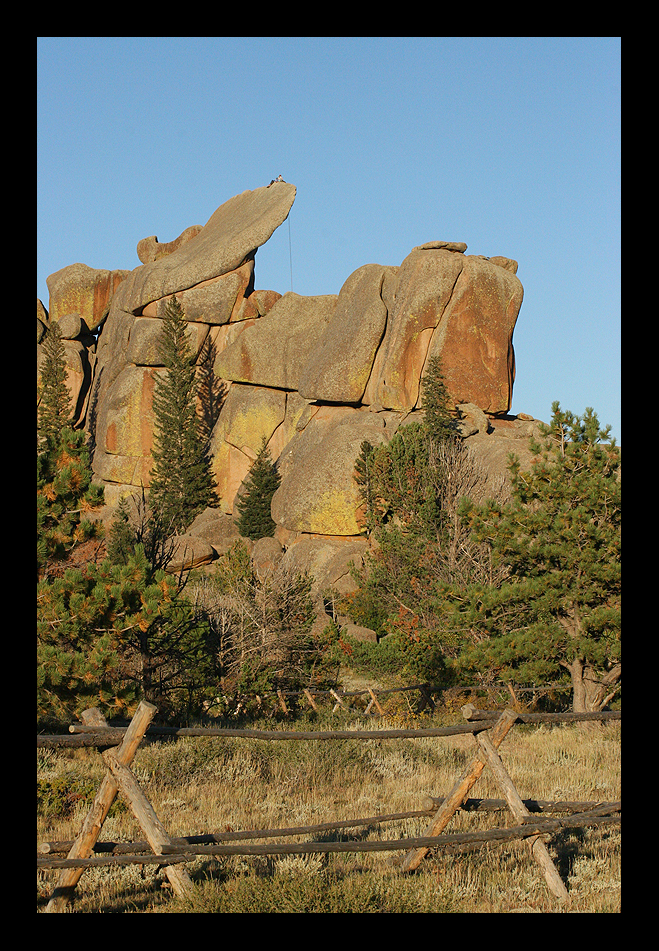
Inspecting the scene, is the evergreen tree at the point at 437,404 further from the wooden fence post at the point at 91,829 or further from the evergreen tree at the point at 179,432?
the wooden fence post at the point at 91,829

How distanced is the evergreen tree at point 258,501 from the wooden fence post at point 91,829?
108 ft

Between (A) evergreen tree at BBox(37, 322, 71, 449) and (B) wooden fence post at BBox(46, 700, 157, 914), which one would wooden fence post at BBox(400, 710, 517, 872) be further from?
(A) evergreen tree at BBox(37, 322, 71, 449)

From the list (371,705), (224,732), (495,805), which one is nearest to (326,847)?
(224,732)

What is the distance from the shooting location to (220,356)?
45.3m

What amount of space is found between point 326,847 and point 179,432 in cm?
3862

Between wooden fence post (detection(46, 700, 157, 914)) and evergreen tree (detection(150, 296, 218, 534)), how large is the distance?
36233 millimetres

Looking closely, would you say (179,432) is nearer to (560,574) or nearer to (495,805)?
(560,574)

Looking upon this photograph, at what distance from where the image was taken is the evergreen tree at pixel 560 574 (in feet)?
45.4

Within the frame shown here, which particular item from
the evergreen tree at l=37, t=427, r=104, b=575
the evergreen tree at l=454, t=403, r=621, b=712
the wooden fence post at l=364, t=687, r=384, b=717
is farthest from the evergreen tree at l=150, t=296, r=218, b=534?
the evergreen tree at l=37, t=427, r=104, b=575

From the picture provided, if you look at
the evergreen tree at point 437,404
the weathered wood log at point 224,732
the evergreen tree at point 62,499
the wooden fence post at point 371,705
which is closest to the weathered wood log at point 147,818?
the weathered wood log at point 224,732

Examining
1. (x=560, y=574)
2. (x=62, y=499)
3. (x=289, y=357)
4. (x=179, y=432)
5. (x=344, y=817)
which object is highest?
(x=289, y=357)

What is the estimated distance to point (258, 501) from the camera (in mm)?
40000
